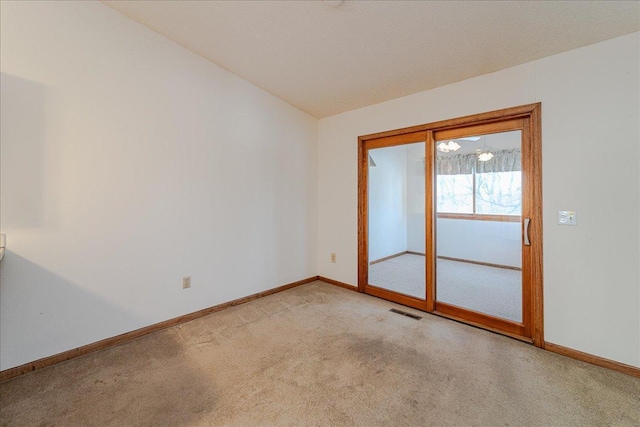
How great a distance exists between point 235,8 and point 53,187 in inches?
74.4

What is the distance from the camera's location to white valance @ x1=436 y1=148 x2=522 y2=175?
2418mm

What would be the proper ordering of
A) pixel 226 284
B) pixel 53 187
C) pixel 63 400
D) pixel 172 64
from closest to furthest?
pixel 63 400, pixel 53 187, pixel 172 64, pixel 226 284

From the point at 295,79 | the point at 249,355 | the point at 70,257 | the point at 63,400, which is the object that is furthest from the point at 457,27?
the point at 63,400

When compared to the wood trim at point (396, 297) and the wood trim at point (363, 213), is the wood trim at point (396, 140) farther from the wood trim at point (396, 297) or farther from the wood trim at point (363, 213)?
the wood trim at point (396, 297)

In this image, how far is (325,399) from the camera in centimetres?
157

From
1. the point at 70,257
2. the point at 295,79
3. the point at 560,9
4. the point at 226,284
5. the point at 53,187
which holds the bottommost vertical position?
the point at 226,284

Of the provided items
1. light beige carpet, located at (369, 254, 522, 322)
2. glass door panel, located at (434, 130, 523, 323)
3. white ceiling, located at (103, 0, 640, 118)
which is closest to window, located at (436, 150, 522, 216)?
glass door panel, located at (434, 130, 523, 323)

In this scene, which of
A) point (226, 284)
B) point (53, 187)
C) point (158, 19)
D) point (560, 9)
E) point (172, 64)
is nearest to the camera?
point (560, 9)

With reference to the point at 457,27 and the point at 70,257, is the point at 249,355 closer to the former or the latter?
the point at 70,257

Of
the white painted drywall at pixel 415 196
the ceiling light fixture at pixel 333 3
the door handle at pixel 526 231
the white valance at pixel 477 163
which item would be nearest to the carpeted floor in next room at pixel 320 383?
the door handle at pixel 526 231

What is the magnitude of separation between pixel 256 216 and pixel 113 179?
1.43 metres

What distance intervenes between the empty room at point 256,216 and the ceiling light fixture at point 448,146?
0.14 ft

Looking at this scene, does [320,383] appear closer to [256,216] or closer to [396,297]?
[396,297]

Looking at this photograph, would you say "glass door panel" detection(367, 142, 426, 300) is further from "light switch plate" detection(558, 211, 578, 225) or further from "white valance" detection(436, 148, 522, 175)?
"light switch plate" detection(558, 211, 578, 225)
